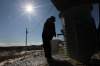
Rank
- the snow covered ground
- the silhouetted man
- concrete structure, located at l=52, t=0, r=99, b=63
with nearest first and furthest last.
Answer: concrete structure, located at l=52, t=0, r=99, b=63, the snow covered ground, the silhouetted man

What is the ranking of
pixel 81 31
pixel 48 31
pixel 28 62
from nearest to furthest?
pixel 81 31
pixel 28 62
pixel 48 31

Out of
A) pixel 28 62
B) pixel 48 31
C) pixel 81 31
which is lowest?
pixel 28 62

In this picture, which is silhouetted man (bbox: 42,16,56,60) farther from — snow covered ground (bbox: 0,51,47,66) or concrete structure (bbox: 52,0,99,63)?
concrete structure (bbox: 52,0,99,63)

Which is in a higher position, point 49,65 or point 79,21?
point 79,21

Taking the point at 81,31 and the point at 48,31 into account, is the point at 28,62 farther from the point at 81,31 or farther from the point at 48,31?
the point at 81,31

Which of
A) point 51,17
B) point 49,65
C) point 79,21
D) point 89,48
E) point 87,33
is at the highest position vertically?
point 51,17

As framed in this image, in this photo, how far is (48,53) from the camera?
641cm

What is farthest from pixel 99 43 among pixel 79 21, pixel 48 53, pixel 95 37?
pixel 48 53

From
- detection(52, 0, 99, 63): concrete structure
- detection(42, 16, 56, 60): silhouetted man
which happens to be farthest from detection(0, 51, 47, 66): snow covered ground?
detection(52, 0, 99, 63): concrete structure

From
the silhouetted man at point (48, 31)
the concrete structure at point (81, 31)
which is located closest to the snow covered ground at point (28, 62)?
the silhouetted man at point (48, 31)

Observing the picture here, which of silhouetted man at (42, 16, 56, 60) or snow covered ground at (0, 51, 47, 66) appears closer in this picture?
snow covered ground at (0, 51, 47, 66)

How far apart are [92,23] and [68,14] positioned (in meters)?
0.77

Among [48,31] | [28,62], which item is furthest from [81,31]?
[48,31]

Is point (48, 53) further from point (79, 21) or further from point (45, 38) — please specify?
point (79, 21)
